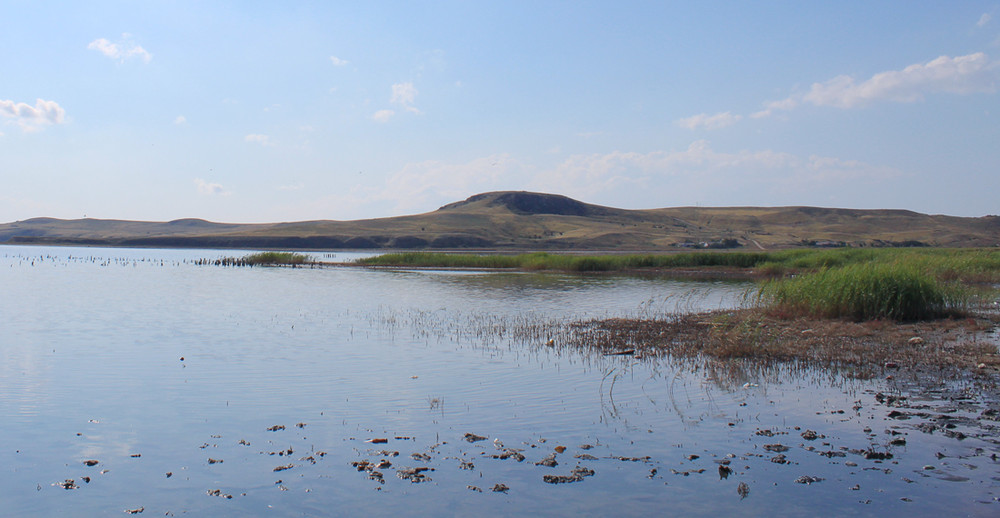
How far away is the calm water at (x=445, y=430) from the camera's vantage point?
24.0ft

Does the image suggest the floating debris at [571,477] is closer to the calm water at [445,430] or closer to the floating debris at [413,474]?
the calm water at [445,430]

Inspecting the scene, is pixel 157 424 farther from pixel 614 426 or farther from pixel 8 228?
pixel 8 228

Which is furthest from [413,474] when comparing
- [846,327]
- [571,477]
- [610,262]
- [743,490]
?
[610,262]

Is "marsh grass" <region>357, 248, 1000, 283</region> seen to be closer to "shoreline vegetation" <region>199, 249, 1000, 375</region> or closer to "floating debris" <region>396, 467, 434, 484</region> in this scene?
"shoreline vegetation" <region>199, 249, 1000, 375</region>

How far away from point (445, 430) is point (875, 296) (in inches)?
572

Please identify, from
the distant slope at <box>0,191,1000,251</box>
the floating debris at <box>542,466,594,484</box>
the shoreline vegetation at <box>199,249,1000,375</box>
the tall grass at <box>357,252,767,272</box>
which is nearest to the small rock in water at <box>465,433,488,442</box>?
the floating debris at <box>542,466,594,484</box>

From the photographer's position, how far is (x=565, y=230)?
436 ft

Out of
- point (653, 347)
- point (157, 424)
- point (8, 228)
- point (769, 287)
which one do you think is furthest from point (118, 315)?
point (8, 228)

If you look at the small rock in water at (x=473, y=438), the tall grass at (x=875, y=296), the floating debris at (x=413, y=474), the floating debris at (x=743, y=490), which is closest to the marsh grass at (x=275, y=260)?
the tall grass at (x=875, y=296)

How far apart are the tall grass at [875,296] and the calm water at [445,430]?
7.36 meters

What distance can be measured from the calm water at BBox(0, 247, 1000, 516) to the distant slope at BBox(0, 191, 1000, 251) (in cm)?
8237

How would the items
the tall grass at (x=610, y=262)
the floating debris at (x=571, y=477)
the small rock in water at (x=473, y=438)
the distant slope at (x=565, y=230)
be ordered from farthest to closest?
the distant slope at (x=565, y=230) < the tall grass at (x=610, y=262) < the small rock in water at (x=473, y=438) < the floating debris at (x=571, y=477)

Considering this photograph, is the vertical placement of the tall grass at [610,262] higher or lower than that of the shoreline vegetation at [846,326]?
higher

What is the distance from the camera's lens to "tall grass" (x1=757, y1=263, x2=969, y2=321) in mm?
19297
